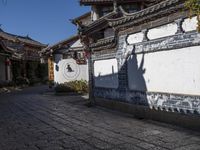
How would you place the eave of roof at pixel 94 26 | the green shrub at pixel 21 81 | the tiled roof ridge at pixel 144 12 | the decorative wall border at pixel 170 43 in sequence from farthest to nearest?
the green shrub at pixel 21 81, the eave of roof at pixel 94 26, the tiled roof ridge at pixel 144 12, the decorative wall border at pixel 170 43

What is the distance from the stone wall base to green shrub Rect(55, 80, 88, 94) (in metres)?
8.86

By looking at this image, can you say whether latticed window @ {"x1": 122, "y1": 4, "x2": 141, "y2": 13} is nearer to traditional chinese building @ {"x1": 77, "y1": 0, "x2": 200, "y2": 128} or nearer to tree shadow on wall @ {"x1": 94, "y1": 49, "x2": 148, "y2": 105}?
traditional chinese building @ {"x1": 77, "y1": 0, "x2": 200, "y2": 128}

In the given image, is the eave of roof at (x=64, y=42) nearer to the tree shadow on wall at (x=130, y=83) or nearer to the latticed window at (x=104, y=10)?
the latticed window at (x=104, y=10)

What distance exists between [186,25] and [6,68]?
27711mm

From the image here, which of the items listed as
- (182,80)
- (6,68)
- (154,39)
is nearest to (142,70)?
(154,39)

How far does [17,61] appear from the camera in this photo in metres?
38.2

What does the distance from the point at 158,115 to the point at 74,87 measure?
13479 mm

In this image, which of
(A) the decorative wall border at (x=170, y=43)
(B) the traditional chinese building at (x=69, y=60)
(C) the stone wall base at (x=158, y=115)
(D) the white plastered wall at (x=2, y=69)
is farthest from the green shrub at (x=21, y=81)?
(A) the decorative wall border at (x=170, y=43)

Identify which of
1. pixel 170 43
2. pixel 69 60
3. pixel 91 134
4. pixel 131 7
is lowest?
pixel 91 134

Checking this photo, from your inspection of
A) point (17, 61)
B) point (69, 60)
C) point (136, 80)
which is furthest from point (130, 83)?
point (17, 61)

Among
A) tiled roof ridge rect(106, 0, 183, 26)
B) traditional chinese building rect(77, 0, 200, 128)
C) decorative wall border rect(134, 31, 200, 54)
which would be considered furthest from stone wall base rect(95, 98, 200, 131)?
tiled roof ridge rect(106, 0, 183, 26)

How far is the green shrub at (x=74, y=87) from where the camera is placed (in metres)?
22.5

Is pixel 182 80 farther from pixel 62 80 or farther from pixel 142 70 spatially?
pixel 62 80

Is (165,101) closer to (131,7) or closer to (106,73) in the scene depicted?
(106,73)
